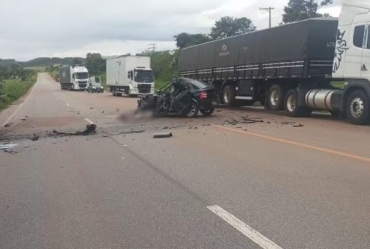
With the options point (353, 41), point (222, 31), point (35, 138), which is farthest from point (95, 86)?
point (353, 41)

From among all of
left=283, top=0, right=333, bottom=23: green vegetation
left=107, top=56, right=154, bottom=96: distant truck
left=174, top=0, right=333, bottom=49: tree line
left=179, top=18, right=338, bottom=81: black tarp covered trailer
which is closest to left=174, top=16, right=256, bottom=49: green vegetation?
left=174, top=0, right=333, bottom=49: tree line

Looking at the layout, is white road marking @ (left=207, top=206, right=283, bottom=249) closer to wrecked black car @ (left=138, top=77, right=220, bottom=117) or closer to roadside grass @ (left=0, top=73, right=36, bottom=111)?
wrecked black car @ (left=138, top=77, right=220, bottom=117)

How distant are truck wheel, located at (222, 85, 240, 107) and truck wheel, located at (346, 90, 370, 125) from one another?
9.81 metres

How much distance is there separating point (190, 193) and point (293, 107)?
538 inches

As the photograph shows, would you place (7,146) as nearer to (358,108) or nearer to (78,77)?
(358,108)

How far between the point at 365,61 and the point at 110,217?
11.9 m

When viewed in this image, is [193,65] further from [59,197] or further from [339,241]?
[339,241]

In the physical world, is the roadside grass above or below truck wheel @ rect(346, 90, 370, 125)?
below

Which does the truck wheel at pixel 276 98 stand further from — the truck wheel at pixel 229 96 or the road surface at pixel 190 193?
the road surface at pixel 190 193

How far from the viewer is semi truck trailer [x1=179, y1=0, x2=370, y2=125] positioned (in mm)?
15594

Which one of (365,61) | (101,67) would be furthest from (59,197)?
(101,67)

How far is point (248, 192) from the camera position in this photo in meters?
6.77

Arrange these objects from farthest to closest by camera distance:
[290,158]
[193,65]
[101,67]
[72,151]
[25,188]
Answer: [101,67], [193,65], [72,151], [290,158], [25,188]

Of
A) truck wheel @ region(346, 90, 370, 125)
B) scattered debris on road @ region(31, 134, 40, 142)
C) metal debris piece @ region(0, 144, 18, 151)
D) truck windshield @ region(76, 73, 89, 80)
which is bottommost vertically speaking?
truck windshield @ region(76, 73, 89, 80)
